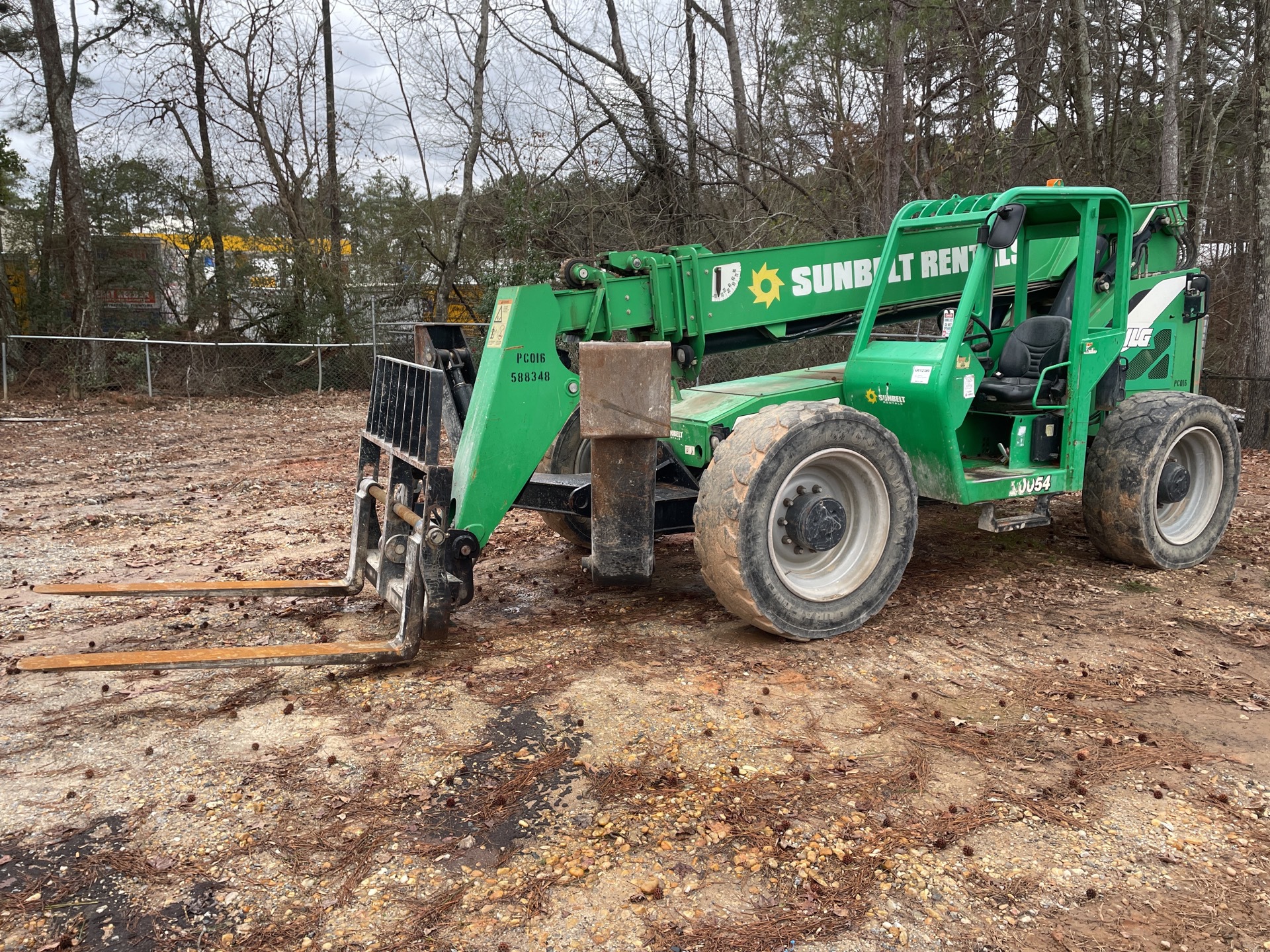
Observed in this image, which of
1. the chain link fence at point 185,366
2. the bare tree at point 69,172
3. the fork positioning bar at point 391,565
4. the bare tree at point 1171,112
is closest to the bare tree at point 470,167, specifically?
the chain link fence at point 185,366

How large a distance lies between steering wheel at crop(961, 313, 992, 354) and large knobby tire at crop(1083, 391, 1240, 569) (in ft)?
2.99

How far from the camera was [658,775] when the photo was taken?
12.2 ft

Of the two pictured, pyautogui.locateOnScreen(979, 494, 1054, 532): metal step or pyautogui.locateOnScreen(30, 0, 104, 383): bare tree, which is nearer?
pyautogui.locateOnScreen(979, 494, 1054, 532): metal step

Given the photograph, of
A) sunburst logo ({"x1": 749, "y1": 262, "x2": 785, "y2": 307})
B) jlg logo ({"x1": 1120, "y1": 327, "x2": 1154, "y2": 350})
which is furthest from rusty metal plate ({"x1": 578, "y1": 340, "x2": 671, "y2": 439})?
jlg logo ({"x1": 1120, "y1": 327, "x2": 1154, "y2": 350})

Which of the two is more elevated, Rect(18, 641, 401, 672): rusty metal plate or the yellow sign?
the yellow sign

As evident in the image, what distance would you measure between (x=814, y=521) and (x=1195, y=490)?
3423 millimetres


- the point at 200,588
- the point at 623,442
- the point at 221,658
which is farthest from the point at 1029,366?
the point at 200,588

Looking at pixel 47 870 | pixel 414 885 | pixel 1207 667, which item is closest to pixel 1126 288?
pixel 1207 667

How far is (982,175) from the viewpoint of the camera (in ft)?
47.0

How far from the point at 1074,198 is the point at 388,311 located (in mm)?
16464

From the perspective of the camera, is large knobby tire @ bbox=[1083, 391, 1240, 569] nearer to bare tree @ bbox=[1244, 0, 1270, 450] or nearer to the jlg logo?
the jlg logo

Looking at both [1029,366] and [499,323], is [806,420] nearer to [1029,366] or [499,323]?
[499,323]

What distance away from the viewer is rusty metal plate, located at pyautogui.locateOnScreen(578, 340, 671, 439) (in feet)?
15.5

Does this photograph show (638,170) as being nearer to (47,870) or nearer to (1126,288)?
(1126,288)
